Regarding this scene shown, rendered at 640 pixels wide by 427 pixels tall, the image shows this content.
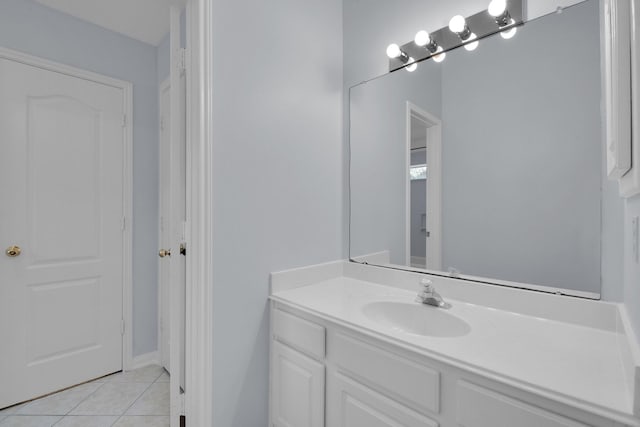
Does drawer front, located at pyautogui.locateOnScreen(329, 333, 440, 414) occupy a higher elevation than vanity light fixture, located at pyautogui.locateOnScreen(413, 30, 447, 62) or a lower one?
lower

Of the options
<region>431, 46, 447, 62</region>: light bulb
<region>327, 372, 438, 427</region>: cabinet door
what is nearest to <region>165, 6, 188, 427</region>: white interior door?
<region>327, 372, 438, 427</region>: cabinet door

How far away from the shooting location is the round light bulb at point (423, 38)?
1.40 metres

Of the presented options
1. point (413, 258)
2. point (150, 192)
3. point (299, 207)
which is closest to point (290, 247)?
point (299, 207)

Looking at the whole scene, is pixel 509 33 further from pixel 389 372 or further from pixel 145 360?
pixel 145 360

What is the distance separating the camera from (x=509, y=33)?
3.95 ft

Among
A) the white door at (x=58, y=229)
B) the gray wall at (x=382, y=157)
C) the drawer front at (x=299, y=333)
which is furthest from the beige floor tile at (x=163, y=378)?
the gray wall at (x=382, y=157)

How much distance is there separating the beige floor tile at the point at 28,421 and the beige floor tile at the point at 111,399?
99 mm

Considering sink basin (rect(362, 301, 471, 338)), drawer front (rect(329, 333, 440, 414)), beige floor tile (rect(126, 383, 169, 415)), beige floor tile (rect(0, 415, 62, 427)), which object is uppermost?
sink basin (rect(362, 301, 471, 338))

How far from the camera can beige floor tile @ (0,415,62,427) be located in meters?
1.66

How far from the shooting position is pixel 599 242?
3.36ft

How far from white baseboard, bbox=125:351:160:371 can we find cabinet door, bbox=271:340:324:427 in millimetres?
1473

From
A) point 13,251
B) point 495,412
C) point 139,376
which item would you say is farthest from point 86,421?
point 495,412

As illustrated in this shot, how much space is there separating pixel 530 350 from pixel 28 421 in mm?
2494

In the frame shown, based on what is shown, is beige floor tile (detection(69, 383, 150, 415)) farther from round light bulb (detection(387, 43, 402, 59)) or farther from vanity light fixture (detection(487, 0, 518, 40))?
vanity light fixture (detection(487, 0, 518, 40))
